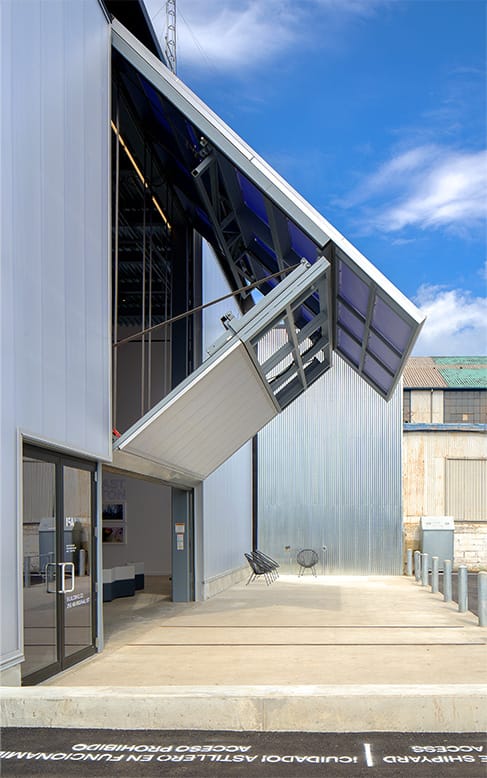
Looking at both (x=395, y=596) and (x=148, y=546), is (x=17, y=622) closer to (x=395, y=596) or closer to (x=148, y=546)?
(x=395, y=596)

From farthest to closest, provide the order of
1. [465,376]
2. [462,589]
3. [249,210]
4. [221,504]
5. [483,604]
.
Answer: [465,376], [221,504], [462,589], [249,210], [483,604]

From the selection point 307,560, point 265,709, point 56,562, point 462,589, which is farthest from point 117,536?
point 265,709

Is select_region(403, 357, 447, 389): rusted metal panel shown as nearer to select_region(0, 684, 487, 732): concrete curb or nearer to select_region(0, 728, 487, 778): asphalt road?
select_region(0, 684, 487, 732): concrete curb

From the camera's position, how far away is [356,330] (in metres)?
16.0

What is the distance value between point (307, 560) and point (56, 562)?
59.5ft

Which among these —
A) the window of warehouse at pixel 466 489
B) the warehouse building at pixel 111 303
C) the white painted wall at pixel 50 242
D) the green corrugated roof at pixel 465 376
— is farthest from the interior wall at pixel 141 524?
the green corrugated roof at pixel 465 376

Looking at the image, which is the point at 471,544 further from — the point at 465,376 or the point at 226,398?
the point at 465,376

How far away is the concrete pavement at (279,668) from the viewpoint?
21.2ft

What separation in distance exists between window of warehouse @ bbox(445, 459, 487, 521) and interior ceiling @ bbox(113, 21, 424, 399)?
12532 mm

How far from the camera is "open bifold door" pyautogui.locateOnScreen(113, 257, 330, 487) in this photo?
11852 mm

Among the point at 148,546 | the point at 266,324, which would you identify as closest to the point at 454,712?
the point at 266,324

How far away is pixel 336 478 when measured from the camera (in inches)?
1075

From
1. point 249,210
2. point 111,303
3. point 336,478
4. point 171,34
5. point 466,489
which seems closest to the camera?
point 111,303

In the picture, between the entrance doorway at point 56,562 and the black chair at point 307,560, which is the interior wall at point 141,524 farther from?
the entrance doorway at point 56,562
